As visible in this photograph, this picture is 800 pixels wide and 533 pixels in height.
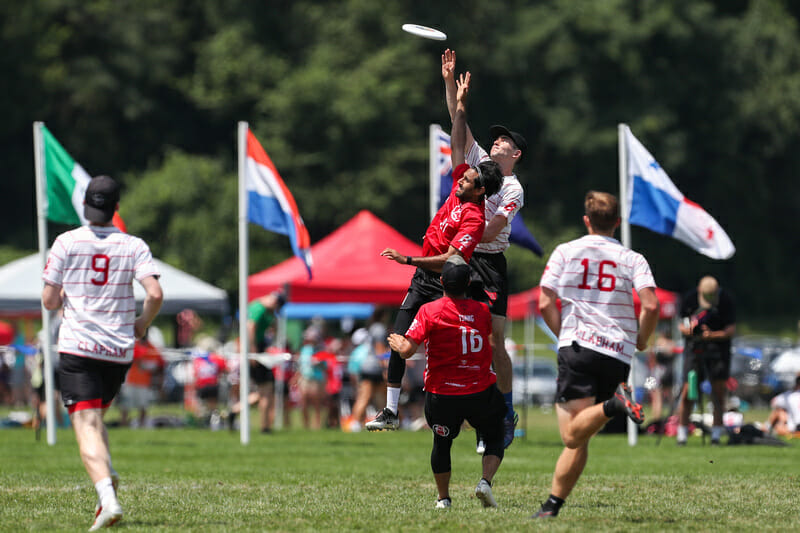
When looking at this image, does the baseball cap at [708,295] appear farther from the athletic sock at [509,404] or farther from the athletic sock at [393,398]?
the athletic sock at [393,398]

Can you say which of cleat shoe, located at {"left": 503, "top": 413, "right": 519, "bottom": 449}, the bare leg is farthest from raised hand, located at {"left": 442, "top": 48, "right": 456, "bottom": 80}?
cleat shoe, located at {"left": 503, "top": 413, "right": 519, "bottom": 449}

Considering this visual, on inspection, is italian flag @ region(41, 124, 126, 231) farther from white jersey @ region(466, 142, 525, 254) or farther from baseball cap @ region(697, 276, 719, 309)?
white jersey @ region(466, 142, 525, 254)

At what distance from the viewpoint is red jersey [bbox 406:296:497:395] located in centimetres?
848

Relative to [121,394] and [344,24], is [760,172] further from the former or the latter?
[121,394]

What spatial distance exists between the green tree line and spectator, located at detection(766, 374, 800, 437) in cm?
2871

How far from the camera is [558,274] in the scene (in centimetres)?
781

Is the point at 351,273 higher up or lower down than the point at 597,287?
higher up

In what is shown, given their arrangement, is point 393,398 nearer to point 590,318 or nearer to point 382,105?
point 590,318

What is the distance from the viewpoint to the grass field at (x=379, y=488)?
315 inches

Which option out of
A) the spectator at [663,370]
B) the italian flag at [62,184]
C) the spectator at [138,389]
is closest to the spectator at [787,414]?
the spectator at [663,370]

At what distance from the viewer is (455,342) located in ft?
27.9

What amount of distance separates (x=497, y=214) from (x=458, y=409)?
1589mm

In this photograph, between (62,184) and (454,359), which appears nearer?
(454,359)

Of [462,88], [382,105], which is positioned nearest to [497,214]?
[462,88]
